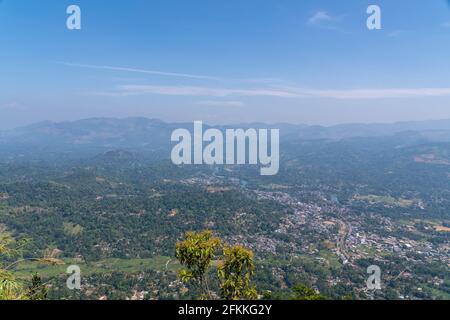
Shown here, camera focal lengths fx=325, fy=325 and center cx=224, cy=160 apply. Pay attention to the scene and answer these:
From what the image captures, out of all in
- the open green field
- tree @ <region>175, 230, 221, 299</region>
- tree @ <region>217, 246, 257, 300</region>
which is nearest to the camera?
tree @ <region>175, 230, 221, 299</region>

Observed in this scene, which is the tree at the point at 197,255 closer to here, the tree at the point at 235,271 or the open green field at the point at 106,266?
the tree at the point at 235,271

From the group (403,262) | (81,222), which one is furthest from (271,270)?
(81,222)

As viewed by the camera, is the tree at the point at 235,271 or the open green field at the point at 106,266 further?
the open green field at the point at 106,266

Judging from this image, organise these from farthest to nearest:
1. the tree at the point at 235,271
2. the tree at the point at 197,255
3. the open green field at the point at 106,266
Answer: the open green field at the point at 106,266
the tree at the point at 235,271
the tree at the point at 197,255

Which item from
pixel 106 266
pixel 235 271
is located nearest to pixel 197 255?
pixel 235 271

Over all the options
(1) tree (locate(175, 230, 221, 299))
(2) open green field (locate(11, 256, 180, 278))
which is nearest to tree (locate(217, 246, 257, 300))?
(1) tree (locate(175, 230, 221, 299))

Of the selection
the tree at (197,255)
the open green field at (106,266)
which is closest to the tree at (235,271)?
the tree at (197,255)

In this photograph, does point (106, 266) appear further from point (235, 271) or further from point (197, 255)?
point (197, 255)

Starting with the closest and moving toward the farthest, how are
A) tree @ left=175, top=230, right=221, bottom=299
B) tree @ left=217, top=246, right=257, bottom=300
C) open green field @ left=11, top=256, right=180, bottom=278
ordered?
tree @ left=175, top=230, right=221, bottom=299 < tree @ left=217, top=246, right=257, bottom=300 < open green field @ left=11, top=256, right=180, bottom=278

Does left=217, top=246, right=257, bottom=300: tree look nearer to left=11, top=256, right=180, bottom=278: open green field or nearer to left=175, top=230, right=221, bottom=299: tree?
left=175, top=230, right=221, bottom=299: tree
